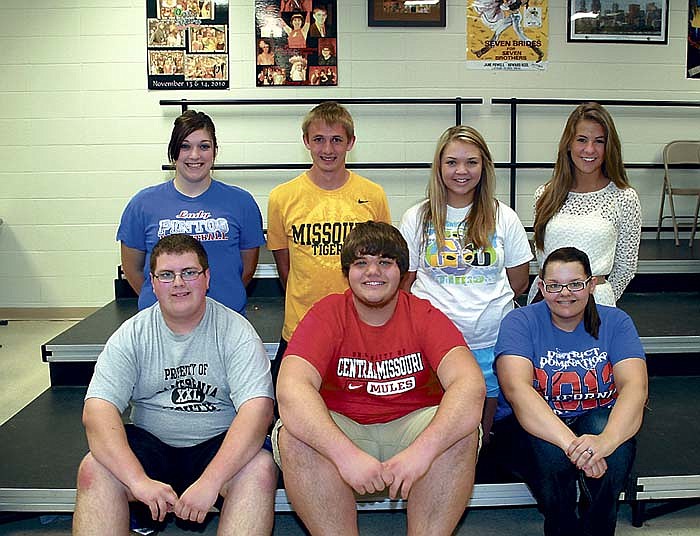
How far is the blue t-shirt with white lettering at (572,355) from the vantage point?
88.8 inches

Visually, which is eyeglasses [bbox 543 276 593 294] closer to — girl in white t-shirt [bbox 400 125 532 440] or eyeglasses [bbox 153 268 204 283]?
girl in white t-shirt [bbox 400 125 532 440]

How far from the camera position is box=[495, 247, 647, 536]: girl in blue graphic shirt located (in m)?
2.10

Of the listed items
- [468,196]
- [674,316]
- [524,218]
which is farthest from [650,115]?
[468,196]

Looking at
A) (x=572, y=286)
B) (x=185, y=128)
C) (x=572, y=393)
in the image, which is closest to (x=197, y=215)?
(x=185, y=128)

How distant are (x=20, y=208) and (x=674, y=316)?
4.36 m

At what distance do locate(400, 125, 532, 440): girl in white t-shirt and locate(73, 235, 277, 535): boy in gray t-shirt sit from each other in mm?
669

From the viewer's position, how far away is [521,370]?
223cm

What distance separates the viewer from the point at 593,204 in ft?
8.71

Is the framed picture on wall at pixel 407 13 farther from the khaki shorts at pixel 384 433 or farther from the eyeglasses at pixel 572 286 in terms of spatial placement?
the khaki shorts at pixel 384 433

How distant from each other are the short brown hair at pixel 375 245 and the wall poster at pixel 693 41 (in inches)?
168

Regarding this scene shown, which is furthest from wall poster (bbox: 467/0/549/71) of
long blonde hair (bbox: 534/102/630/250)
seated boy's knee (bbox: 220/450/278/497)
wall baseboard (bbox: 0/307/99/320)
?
seated boy's knee (bbox: 220/450/278/497)

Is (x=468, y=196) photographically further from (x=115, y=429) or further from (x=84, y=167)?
(x=84, y=167)

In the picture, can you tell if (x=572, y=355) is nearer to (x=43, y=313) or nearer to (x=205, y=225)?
(x=205, y=225)

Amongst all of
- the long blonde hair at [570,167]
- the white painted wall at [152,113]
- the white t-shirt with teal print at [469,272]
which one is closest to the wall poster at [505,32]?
the white painted wall at [152,113]
